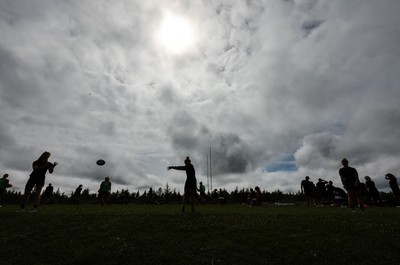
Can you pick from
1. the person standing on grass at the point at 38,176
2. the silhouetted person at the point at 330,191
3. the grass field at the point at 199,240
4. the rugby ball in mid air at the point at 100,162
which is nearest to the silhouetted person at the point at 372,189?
the silhouetted person at the point at 330,191

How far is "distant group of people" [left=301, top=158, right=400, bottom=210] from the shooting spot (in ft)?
53.4

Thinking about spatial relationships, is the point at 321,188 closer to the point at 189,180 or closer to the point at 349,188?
the point at 349,188

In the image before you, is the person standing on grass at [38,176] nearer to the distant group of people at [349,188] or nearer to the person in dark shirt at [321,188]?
the distant group of people at [349,188]

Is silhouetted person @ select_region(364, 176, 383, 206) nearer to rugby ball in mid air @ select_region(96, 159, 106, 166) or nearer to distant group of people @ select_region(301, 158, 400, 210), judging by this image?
distant group of people @ select_region(301, 158, 400, 210)

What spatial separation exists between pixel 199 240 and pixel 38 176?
9.79 m

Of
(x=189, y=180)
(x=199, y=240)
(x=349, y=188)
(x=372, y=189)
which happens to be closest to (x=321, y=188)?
(x=372, y=189)

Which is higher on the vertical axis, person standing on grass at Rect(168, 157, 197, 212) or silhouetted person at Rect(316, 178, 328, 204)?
silhouetted person at Rect(316, 178, 328, 204)

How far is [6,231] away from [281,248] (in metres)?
10.6

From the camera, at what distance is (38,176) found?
14.6m

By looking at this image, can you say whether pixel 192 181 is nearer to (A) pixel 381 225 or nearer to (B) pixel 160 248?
(B) pixel 160 248

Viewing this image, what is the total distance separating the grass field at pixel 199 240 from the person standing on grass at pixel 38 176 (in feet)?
5.67

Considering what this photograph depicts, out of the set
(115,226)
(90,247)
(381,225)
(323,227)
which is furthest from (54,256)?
(381,225)

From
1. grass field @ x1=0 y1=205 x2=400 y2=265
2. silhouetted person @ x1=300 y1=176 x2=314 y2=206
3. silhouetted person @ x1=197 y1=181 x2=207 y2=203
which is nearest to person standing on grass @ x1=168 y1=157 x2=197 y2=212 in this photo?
grass field @ x1=0 y1=205 x2=400 y2=265

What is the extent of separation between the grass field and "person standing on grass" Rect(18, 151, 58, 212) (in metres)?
1.73
